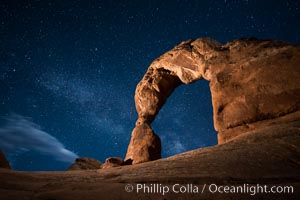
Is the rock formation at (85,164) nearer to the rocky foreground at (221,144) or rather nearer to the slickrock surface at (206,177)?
the rocky foreground at (221,144)

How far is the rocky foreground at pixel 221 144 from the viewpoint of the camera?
259cm

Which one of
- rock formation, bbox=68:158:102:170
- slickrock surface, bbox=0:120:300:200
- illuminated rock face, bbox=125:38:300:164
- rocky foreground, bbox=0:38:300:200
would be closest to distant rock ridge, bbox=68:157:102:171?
rock formation, bbox=68:158:102:170

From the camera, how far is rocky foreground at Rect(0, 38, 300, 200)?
259 centimetres

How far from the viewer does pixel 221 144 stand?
4992mm

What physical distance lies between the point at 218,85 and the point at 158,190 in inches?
242

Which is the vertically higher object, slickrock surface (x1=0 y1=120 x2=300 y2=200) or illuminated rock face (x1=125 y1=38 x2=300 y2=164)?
illuminated rock face (x1=125 y1=38 x2=300 y2=164)

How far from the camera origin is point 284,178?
9.27 ft

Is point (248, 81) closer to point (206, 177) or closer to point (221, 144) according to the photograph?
point (221, 144)

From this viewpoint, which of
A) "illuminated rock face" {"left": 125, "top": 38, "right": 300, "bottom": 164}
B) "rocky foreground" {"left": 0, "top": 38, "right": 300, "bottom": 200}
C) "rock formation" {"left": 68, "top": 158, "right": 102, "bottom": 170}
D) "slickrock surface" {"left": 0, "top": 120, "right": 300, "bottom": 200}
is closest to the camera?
"slickrock surface" {"left": 0, "top": 120, "right": 300, "bottom": 200}

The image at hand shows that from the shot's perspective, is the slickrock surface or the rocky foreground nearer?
the slickrock surface

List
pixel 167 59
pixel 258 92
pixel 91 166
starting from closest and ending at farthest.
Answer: pixel 258 92, pixel 167 59, pixel 91 166

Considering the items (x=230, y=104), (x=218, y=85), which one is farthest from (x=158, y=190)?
(x=218, y=85)

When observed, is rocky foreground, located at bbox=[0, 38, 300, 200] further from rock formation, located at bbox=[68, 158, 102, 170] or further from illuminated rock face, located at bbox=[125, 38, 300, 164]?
rock formation, located at bbox=[68, 158, 102, 170]

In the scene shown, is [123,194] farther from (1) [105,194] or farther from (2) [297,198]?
(2) [297,198]
